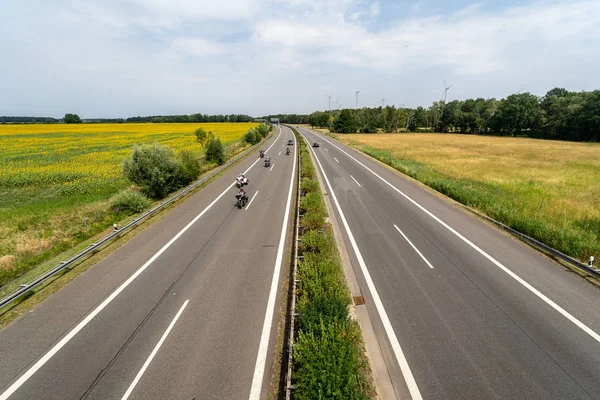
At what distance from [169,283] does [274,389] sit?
576 cm

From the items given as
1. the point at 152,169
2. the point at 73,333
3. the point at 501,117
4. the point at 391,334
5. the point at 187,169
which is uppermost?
the point at 501,117

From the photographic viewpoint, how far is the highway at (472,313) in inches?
233

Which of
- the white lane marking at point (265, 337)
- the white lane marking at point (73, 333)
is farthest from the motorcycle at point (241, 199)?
the white lane marking at point (265, 337)

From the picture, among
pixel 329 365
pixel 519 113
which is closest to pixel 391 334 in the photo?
pixel 329 365

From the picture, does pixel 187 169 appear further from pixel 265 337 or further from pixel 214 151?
pixel 265 337

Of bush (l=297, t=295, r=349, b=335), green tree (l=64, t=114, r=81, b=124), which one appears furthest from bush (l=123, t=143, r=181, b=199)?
green tree (l=64, t=114, r=81, b=124)

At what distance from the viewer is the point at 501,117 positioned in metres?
92.2

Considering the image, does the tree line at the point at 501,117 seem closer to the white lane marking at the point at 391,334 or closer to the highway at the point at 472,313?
the highway at the point at 472,313

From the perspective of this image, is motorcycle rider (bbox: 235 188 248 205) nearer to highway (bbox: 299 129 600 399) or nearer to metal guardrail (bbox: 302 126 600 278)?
highway (bbox: 299 129 600 399)

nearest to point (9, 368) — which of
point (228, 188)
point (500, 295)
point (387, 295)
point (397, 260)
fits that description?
point (387, 295)

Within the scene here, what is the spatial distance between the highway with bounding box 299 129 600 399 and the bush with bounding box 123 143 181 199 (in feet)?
48.4

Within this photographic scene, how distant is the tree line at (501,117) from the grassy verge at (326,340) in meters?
98.6

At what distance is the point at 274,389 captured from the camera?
18.9 ft

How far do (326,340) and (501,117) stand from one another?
11769 centimetres
